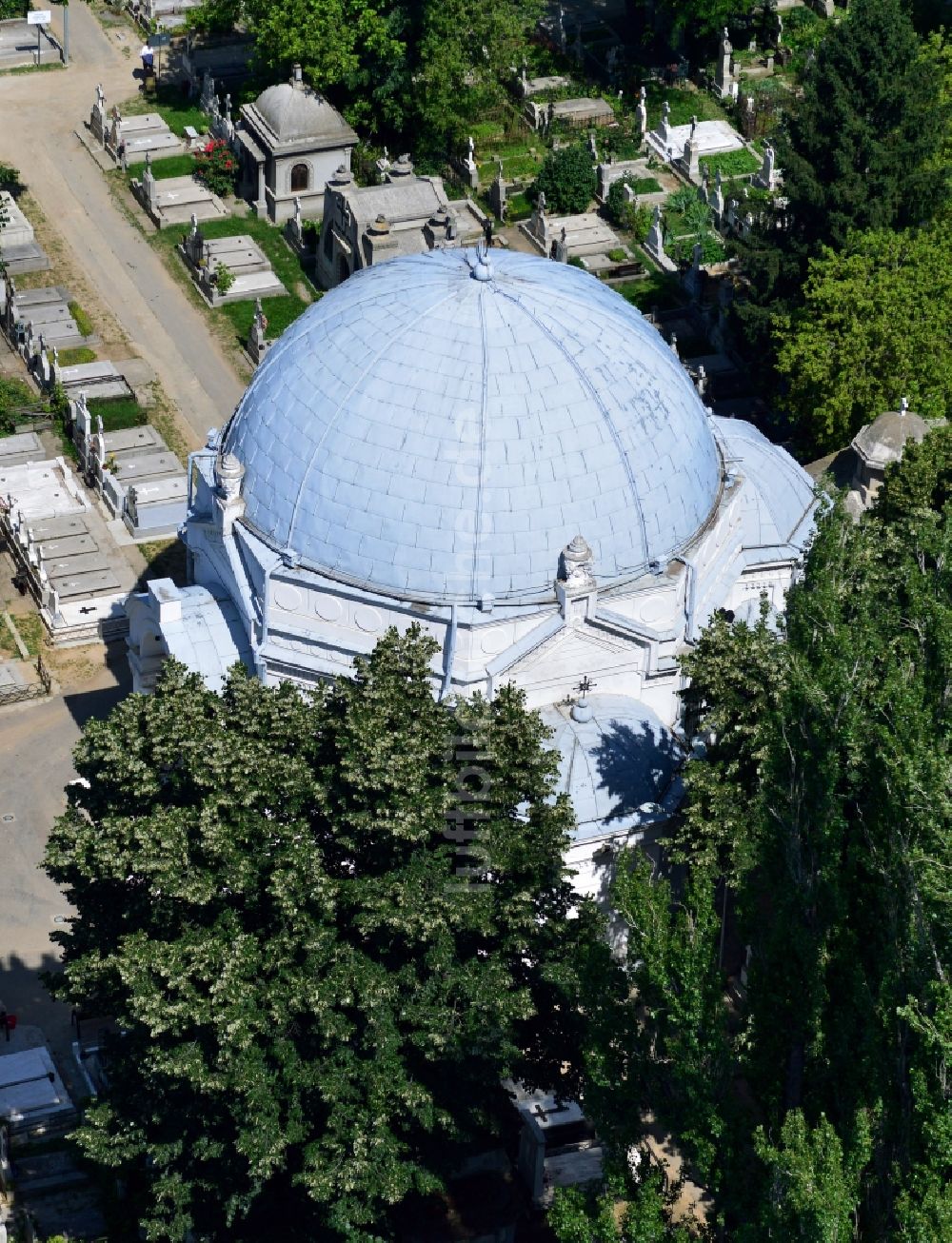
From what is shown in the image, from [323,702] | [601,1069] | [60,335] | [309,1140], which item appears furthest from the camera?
[60,335]

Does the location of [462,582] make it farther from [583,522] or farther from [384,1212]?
[384,1212]

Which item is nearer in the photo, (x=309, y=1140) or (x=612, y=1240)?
(x=612, y=1240)

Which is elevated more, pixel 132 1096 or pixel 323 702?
pixel 323 702

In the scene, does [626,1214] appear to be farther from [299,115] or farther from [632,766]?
[299,115]

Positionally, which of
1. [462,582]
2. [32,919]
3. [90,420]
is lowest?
[32,919]

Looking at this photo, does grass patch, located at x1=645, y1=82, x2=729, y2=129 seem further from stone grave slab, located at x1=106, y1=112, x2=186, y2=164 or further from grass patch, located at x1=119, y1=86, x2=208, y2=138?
stone grave slab, located at x1=106, y1=112, x2=186, y2=164

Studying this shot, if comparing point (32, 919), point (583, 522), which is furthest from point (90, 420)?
point (583, 522)
